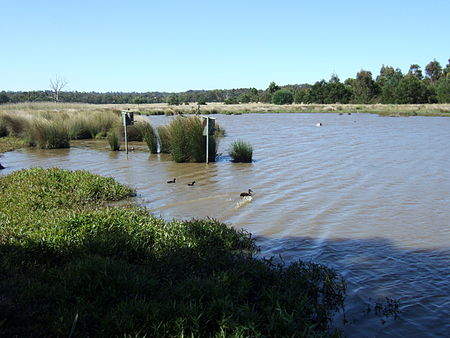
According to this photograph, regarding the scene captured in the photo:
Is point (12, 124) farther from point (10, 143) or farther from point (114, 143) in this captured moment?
point (114, 143)

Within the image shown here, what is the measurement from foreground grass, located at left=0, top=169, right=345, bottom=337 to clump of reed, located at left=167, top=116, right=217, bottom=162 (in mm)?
8460

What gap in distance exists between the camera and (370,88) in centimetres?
8650

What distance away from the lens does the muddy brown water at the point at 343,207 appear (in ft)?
15.7

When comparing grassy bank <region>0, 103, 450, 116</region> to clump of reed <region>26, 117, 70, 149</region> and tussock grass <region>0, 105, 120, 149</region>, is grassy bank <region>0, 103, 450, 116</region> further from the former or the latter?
clump of reed <region>26, 117, 70, 149</region>

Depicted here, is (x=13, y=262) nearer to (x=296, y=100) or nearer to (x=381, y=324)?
(x=381, y=324)

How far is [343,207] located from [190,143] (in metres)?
7.06

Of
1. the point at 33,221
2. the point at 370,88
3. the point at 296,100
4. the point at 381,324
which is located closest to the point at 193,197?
the point at 33,221

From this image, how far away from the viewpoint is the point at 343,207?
889 cm

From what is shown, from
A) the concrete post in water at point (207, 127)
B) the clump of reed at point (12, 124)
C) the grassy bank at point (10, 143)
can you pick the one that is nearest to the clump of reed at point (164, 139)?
the concrete post in water at point (207, 127)

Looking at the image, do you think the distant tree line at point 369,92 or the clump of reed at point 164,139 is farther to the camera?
the distant tree line at point 369,92

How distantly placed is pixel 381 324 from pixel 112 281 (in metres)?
2.46

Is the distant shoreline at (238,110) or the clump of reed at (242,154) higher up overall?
the distant shoreline at (238,110)

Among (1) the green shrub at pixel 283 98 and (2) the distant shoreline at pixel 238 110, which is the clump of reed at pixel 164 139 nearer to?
(2) the distant shoreline at pixel 238 110

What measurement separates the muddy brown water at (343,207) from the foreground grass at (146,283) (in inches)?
24.5
